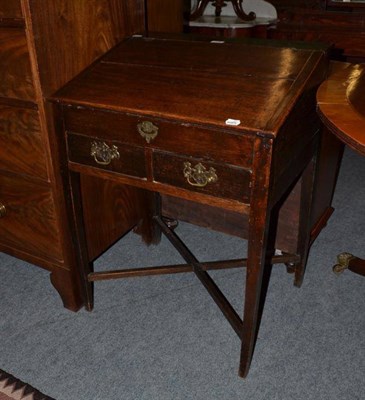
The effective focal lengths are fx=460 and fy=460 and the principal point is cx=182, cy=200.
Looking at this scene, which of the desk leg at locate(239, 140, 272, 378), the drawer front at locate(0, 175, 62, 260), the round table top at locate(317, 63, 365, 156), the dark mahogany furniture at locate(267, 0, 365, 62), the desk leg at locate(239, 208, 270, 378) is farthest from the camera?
the dark mahogany furniture at locate(267, 0, 365, 62)

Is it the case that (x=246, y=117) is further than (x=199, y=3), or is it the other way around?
(x=199, y=3)

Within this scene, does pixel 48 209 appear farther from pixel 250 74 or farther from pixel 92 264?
pixel 250 74

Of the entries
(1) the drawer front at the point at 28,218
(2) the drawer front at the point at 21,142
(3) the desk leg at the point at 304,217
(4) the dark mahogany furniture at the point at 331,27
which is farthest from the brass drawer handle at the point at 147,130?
(4) the dark mahogany furniture at the point at 331,27

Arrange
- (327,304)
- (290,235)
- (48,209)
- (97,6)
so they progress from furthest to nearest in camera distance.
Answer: (290,235)
(327,304)
(48,209)
(97,6)

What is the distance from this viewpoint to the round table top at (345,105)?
108cm

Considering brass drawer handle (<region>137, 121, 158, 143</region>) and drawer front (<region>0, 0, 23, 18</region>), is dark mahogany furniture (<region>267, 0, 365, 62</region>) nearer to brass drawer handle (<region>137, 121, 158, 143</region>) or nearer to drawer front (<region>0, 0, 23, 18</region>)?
brass drawer handle (<region>137, 121, 158, 143</region>)

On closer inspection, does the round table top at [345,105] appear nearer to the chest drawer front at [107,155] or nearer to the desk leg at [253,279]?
the desk leg at [253,279]

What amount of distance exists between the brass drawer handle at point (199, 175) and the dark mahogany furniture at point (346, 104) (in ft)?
1.12

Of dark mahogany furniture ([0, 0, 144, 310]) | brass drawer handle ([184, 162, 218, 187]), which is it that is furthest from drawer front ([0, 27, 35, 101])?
brass drawer handle ([184, 162, 218, 187])

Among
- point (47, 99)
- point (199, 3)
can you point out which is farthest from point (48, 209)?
point (199, 3)

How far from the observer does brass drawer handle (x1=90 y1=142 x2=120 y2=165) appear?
1481 millimetres

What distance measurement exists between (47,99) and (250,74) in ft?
2.20

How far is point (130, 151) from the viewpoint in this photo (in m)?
1.45

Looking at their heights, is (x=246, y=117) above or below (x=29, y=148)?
above
